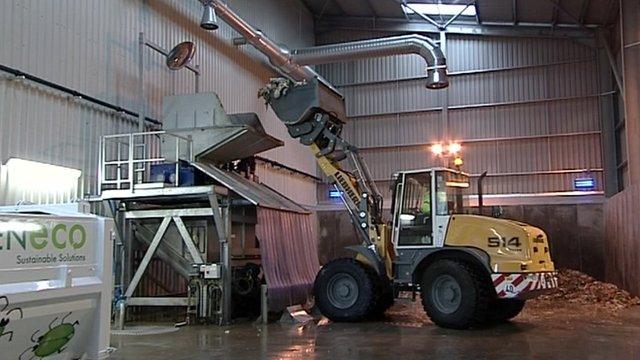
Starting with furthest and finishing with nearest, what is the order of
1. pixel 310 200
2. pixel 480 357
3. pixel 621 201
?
pixel 310 200 → pixel 621 201 → pixel 480 357

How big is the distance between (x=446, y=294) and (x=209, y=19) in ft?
25.3

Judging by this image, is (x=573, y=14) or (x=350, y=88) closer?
(x=573, y=14)

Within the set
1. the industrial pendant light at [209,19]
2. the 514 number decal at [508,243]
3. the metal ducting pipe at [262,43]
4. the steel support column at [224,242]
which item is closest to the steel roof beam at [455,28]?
the metal ducting pipe at [262,43]

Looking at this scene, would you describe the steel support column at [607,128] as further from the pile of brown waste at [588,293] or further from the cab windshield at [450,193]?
the cab windshield at [450,193]

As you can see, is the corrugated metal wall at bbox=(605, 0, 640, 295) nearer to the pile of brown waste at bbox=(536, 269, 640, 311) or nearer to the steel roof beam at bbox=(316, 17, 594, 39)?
the pile of brown waste at bbox=(536, 269, 640, 311)

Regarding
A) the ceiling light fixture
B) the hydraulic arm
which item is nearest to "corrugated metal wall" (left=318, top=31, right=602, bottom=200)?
the ceiling light fixture

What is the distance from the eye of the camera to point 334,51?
17453 mm

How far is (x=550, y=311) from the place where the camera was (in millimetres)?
13398

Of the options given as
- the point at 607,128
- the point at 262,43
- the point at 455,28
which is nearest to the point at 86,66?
the point at 262,43

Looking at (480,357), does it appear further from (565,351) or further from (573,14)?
(573,14)

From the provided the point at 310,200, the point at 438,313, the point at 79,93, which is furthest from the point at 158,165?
the point at 310,200

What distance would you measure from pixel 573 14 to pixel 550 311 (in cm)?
1054

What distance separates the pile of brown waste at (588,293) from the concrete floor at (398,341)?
242cm

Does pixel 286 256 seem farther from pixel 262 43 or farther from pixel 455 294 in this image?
pixel 262 43
